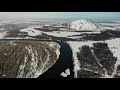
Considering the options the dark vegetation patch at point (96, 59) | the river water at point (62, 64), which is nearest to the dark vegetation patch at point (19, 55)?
the river water at point (62, 64)

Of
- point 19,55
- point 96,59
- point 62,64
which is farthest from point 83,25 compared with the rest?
point 19,55

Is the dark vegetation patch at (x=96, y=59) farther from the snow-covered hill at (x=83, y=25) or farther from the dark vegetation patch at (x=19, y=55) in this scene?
the dark vegetation patch at (x=19, y=55)

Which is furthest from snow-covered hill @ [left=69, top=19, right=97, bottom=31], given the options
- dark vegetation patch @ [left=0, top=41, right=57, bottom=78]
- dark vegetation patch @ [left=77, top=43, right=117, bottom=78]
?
dark vegetation patch @ [left=0, top=41, right=57, bottom=78]

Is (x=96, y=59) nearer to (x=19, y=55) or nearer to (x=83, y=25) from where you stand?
A: (x=83, y=25)

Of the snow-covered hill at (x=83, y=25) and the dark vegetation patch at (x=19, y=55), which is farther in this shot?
the snow-covered hill at (x=83, y=25)

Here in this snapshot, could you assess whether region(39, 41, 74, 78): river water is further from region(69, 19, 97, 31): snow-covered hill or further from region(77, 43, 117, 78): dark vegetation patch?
region(69, 19, 97, 31): snow-covered hill
